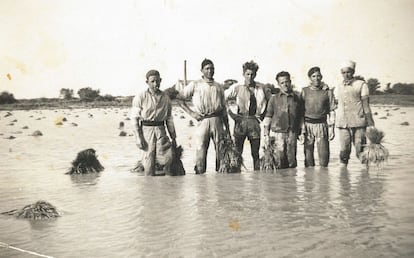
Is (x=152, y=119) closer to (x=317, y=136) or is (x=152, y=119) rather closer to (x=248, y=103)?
(x=248, y=103)

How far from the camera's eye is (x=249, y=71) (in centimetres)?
776

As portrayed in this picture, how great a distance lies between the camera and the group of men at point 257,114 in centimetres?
756

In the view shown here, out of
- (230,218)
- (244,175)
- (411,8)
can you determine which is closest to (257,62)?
(244,175)

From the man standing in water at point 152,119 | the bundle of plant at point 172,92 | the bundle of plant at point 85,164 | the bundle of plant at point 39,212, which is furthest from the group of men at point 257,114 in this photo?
the bundle of plant at point 39,212

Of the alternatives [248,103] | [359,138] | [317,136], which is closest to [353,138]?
[359,138]

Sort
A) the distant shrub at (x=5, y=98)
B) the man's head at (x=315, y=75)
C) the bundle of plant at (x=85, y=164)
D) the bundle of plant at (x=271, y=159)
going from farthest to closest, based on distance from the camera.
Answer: the distant shrub at (x=5, y=98) → the bundle of plant at (x=85, y=164) → the bundle of plant at (x=271, y=159) → the man's head at (x=315, y=75)

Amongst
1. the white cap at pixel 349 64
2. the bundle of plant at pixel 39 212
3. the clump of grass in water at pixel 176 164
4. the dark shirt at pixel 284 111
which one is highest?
the white cap at pixel 349 64

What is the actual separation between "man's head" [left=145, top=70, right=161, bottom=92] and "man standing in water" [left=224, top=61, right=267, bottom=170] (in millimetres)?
955

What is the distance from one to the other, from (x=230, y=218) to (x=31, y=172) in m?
4.40

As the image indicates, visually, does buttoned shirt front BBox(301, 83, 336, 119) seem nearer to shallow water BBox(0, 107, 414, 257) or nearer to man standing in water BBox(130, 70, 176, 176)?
shallow water BBox(0, 107, 414, 257)

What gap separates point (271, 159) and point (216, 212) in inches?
103

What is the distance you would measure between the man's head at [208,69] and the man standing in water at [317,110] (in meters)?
1.31

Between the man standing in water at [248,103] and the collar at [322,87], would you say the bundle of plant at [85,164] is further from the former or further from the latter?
the collar at [322,87]

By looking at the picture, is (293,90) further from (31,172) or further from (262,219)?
(31,172)
